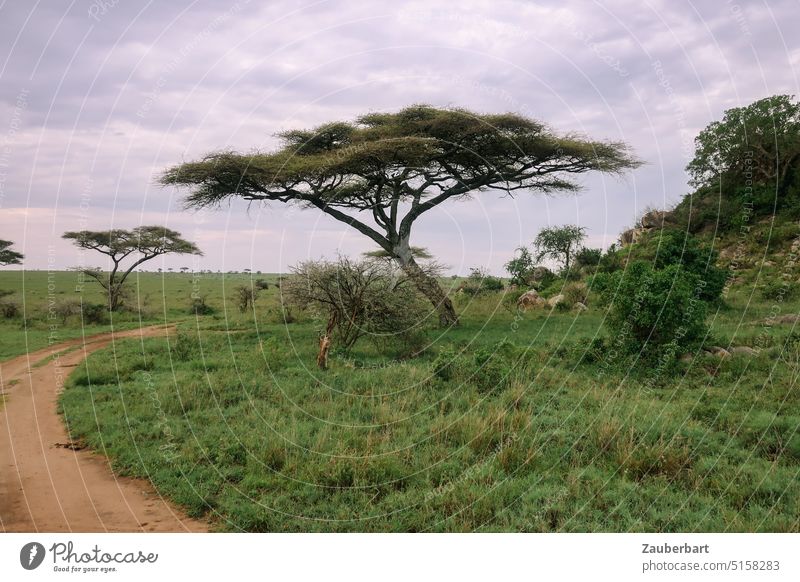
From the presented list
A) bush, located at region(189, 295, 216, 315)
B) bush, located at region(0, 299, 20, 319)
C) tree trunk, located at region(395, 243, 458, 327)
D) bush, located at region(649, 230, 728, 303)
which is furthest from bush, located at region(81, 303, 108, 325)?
bush, located at region(649, 230, 728, 303)

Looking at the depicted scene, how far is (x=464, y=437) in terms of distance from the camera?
27.1 feet

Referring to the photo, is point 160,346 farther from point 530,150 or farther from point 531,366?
point 530,150

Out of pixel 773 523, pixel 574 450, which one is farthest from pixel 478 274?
pixel 773 523

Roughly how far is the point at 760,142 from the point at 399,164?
804 inches

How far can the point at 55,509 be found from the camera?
6.61 metres

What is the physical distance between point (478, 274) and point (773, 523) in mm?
26030

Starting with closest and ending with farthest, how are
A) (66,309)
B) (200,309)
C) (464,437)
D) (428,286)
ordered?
(464,437), (428,286), (66,309), (200,309)

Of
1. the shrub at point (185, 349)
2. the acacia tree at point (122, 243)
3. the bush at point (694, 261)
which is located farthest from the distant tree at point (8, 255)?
the bush at point (694, 261)

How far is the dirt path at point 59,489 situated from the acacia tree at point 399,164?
11587mm

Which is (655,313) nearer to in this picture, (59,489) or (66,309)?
(59,489)

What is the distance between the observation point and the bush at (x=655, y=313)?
12434 mm

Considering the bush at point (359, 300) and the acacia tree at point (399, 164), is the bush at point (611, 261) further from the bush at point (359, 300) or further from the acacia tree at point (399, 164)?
the bush at point (359, 300)

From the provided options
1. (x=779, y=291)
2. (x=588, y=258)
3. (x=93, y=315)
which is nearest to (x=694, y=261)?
(x=779, y=291)

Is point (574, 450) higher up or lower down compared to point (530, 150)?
lower down
